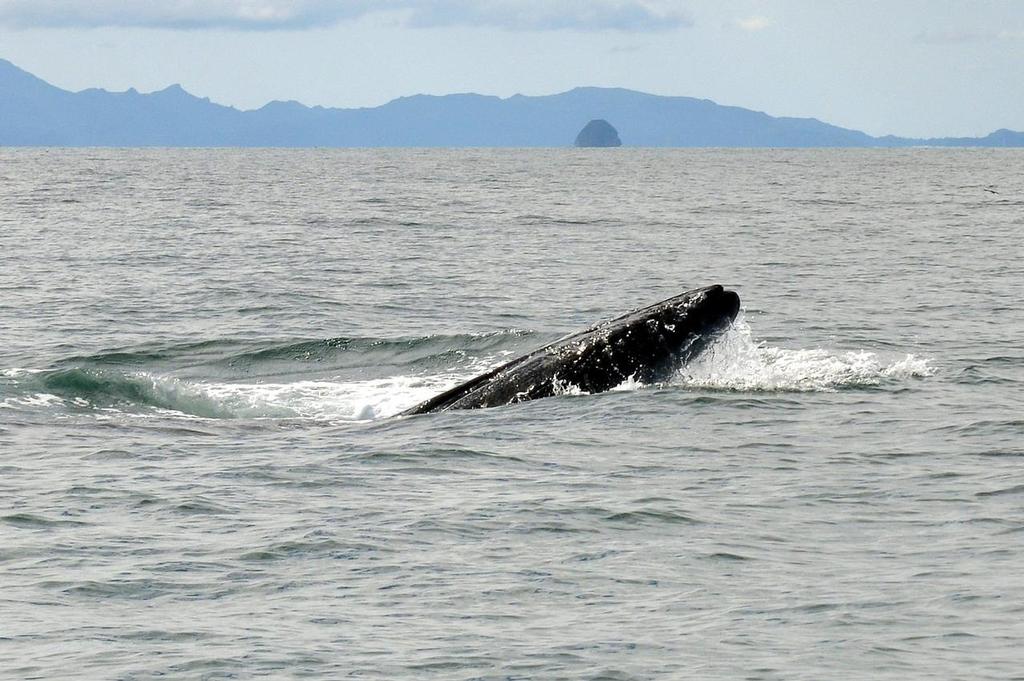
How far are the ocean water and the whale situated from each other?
0.26m

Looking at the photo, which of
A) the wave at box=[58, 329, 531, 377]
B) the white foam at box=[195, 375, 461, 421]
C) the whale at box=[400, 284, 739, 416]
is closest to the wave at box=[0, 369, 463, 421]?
the white foam at box=[195, 375, 461, 421]

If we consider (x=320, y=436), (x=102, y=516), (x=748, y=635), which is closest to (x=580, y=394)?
(x=320, y=436)

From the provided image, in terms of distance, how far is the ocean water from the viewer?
28.6ft

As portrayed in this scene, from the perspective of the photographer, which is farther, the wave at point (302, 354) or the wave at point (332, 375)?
the wave at point (302, 354)

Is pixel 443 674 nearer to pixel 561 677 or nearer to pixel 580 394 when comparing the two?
pixel 561 677

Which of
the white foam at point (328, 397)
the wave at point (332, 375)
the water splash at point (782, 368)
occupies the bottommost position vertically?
the white foam at point (328, 397)

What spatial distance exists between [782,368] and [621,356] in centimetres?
332

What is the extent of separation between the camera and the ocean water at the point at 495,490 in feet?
28.6

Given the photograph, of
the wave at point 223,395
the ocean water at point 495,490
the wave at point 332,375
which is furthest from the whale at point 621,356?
the wave at point 223,395

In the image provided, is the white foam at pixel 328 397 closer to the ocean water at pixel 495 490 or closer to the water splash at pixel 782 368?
the ocean water at pixel 495 490

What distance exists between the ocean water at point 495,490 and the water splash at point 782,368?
0.06 metres

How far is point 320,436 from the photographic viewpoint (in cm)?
1568

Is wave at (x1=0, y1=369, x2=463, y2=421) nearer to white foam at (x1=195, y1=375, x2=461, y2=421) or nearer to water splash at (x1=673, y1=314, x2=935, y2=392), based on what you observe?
white foam at (x1=195, y1=375, x2=461, y2=421)

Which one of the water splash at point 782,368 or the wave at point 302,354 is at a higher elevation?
the water splash at point 782,368
